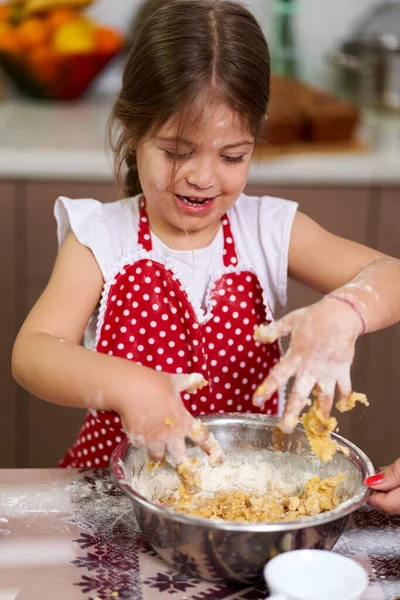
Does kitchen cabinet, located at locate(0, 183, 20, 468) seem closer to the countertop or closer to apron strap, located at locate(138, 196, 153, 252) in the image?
the countertop

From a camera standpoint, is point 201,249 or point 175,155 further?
point 201,249

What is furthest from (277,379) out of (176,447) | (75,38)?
(75,38)

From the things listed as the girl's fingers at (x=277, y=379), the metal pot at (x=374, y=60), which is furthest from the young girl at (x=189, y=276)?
the metal pot at (x=374, y=60)

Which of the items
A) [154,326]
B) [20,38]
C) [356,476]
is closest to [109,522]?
[356,476]

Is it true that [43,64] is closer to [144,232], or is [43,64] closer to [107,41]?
A: [107,41]

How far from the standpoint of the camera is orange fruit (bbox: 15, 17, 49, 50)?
2275mm

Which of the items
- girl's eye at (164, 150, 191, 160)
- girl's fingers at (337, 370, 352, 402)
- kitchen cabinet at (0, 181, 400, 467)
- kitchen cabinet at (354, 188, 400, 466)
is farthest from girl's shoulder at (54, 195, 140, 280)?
kitchen cabinet at (354, 188, 400, 466)

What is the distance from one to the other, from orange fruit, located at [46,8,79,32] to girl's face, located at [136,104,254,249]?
129 centimetres

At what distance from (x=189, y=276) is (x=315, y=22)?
1.54 m

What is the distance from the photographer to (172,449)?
0.87 meters

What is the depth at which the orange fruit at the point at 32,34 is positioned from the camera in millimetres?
2275

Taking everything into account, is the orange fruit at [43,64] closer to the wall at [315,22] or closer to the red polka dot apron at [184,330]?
the wall at [315,22]

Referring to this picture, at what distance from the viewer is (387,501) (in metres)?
0.90

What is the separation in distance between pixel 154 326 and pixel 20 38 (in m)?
1.33
